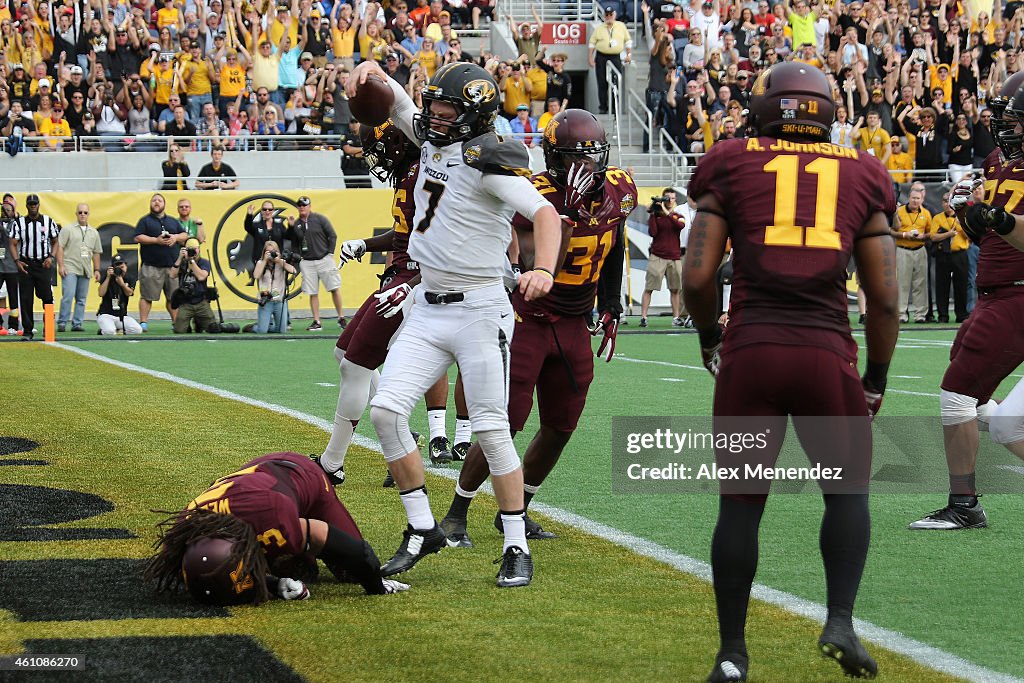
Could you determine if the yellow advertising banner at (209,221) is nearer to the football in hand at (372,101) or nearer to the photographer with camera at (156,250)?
the photographer with camera at (156,250)

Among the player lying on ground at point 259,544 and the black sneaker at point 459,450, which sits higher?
the player lying on ground at point 259,544

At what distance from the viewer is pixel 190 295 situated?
1889 cm

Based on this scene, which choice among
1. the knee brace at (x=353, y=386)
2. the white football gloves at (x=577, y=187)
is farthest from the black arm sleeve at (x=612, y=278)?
the knee brace at (x=353, y=386)

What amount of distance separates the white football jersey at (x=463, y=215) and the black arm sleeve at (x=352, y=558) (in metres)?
1.02

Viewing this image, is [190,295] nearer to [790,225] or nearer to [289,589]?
[289,589]

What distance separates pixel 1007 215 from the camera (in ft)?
19.0

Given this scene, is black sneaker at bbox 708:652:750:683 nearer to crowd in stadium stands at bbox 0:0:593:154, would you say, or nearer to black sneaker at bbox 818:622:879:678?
black sneaker at bbox 818:622:879:678

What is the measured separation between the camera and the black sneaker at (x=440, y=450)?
8.05 m

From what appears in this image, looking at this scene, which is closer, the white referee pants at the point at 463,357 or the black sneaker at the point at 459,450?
the white referee pants at the point at 463,357

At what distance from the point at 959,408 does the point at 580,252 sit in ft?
5.91

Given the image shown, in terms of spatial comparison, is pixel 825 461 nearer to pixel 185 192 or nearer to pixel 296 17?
pixel 185 192

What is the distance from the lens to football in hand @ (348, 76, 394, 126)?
5695 mm

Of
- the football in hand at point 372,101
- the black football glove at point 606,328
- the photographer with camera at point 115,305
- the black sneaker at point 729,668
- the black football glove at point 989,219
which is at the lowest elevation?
the photographer with camera at point 115,305

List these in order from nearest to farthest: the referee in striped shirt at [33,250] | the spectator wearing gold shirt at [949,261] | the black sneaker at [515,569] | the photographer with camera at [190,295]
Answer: the black sneaker at [515,569] → the referee in striped shirt at [33,250] → the photographer with camera at [190,295] → the spectator wearing gold shirt at [949,261]
